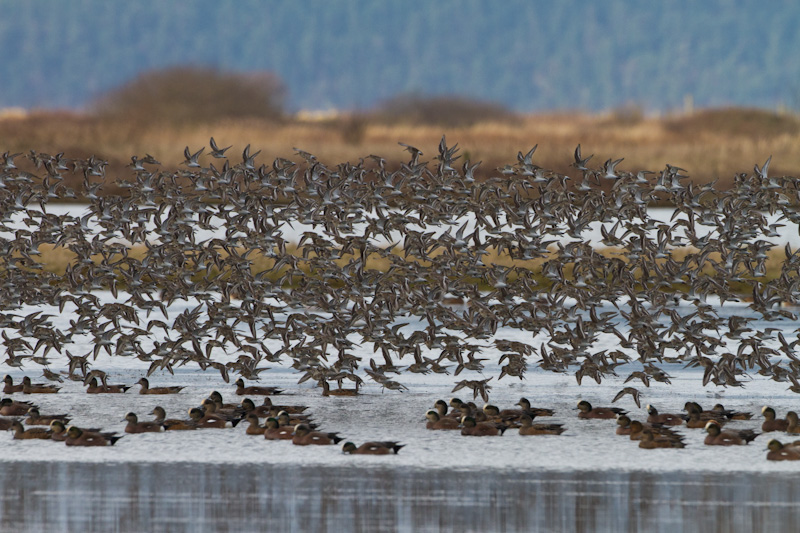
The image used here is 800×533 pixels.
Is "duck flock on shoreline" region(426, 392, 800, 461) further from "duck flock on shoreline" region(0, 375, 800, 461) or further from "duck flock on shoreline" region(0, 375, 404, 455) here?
"duck flock on shoreline" region(0, 375, 404, 455)

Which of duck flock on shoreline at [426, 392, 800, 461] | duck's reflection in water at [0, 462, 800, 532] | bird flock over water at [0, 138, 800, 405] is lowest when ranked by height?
duck's reflection in water at [0, 462, 800, 532]

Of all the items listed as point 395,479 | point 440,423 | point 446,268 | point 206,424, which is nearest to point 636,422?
point 440,423

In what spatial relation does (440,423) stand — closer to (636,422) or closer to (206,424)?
(636,422)

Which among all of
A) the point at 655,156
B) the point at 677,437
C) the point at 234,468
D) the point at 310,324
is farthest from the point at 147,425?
the point at 655,156

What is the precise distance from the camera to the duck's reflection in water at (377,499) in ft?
28.8

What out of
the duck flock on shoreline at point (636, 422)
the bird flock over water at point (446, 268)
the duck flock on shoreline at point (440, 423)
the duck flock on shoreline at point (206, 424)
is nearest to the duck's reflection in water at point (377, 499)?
the duck flock on shoreline at point (206, 424)

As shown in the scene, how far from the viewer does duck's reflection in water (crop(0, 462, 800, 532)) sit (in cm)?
878

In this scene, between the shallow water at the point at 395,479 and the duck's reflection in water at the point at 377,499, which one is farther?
the shallow water at the point at 395,479

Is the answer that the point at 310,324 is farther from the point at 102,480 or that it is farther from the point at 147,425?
the point at 102,480

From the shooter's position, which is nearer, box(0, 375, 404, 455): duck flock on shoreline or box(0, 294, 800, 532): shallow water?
box(0, 294, 800, 532): shallow water

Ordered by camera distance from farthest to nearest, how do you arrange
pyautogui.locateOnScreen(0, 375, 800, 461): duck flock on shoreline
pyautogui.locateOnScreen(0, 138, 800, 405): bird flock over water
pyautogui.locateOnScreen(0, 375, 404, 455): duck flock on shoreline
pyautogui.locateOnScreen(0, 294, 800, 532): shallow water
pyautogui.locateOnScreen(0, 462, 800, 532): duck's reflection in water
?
pyautogui.locateOnScreen(0, 138, 800, 405): bird flock over water
pyautogui.locateOnScreen(0, 375, 404, 455): duck flock on shoreline
pyautogui.locateOnScreen(0, 375, 800, 461): duck flock on shoreline
pyautogui.locateOnScreen(0, 294, 800, 532): shallow water
pyautogui.locateOnScreen(0, 462, 800, 532): duck's reflection in water

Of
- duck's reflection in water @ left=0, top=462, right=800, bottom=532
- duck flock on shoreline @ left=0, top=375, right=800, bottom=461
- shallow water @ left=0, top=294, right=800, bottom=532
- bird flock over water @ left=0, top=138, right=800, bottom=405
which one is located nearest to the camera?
duck's reflection in water @ left=0, top=462, right=800, bottom=532

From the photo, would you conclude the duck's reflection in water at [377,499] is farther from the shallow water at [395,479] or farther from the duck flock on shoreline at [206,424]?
the duck flock on shoreline at [206,424]

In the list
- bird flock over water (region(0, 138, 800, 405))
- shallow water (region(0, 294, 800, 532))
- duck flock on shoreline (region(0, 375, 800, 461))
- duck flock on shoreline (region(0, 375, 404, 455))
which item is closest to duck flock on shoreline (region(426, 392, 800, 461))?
duck flock on shoreline (region(0, 375, 800, 461))
